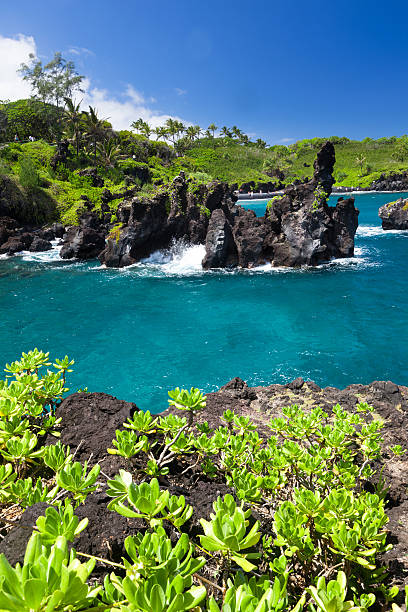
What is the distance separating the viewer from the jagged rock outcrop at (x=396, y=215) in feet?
140

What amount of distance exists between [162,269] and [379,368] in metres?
21.2

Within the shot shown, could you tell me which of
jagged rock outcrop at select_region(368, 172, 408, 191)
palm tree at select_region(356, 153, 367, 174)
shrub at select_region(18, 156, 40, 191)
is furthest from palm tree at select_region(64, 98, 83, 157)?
palm tree at select_region(356, 153, 367, 174)

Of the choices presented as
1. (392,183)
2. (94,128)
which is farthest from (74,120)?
(392,183)

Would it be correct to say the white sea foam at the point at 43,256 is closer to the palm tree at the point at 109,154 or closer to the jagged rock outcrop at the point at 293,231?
the jagged rock outcrop at the point at 293,231

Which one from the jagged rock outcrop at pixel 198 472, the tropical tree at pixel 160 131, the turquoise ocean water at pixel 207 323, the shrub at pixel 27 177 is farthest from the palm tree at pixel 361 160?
the jagged rock outcrop at pixel 198 472

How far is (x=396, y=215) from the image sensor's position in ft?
142

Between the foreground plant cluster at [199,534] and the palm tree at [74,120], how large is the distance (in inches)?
2713

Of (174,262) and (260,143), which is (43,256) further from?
(260,143)

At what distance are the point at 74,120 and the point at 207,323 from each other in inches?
2391

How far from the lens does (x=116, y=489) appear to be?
1957 mm

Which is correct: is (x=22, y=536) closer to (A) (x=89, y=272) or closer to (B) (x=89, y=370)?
(B) (x=89, y=370)

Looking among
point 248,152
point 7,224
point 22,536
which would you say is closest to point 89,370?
point 22,536

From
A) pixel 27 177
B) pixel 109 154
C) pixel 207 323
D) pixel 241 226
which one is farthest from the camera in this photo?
pixel 109 154

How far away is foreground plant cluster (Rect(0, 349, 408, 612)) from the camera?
1272mm
